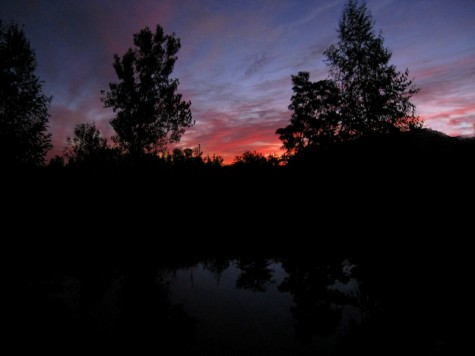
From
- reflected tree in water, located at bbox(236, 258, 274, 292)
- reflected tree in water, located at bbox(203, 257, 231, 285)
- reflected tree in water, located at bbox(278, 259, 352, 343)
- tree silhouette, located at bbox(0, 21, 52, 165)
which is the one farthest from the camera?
tree silhouette, located at bbox(0, 21, 52, 165)

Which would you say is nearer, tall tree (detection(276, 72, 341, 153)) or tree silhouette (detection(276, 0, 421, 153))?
tree silhouette (detection(276, 0, 421, 153))

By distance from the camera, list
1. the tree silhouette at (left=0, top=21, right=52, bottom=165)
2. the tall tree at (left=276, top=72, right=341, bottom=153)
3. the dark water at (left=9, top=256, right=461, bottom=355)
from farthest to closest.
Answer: the tall tree at (left=276, top=72, right=341, bottom=153) → the tree silhouette at (left=0, top=21, right=52, bottom=165) → the dark water at (left=9, top=256, right=461, bottom=355)

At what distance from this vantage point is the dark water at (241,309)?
18.1 feet

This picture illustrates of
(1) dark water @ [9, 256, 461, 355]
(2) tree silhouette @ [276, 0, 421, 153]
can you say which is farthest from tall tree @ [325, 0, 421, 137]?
(1) dark water @ [9, 256, 461, 355]

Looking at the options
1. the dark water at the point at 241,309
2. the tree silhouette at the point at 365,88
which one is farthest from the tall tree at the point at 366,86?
the dark water at the point at 241,309

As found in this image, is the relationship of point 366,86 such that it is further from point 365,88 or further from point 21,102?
point 21,102

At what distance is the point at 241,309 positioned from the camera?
7457 mm

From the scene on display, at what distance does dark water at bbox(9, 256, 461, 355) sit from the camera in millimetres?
5527

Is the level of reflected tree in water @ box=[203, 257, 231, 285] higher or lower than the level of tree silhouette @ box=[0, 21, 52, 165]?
lower

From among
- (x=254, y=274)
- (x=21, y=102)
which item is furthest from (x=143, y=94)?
(x=254, y=274)

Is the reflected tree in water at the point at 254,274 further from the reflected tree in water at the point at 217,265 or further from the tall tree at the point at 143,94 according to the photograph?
the tall tree at the point at 143,94

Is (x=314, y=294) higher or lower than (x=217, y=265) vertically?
lower

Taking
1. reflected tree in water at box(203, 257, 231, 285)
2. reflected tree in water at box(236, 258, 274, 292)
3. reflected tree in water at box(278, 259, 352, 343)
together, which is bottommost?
reflected tree in water at box(278, 259, 352, 343)

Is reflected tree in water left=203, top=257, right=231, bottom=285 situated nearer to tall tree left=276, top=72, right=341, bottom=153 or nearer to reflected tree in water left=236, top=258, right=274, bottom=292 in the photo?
reflected tree in water left=236, top=258, right=274, bottom=292
